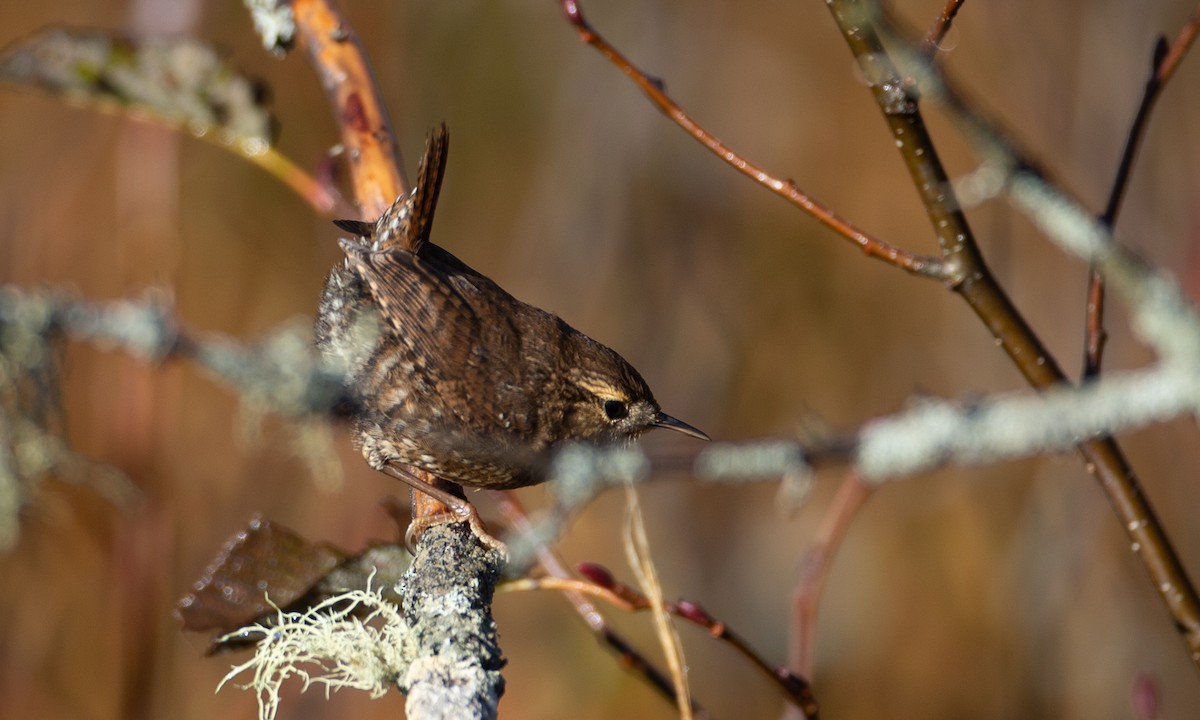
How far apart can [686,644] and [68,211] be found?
160 inches

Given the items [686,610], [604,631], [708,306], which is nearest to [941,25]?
[686,610]

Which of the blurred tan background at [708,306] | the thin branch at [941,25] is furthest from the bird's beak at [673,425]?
the blurred tan background at [708,306]

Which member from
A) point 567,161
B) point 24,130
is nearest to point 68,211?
point 24,130

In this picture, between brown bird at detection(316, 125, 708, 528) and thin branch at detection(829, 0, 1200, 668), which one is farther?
Answer: brown bird at detection(316, 125, 708, 528)

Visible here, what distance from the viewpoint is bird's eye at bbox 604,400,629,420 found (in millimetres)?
2666

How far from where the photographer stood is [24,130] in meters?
5.39

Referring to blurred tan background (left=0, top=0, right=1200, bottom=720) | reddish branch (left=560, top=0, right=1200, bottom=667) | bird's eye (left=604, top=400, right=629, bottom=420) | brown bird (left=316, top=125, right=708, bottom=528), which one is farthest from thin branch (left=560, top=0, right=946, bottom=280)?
blurred tan background (left=0, top=0, right=1200, bottom=720)

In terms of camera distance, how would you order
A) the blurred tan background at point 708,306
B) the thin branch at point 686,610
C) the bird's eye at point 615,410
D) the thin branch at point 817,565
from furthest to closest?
1. the blurred tan background at point 708,306
2. the bird's eye at point 615,410
3. the thin branch at point 817,565
4. the thin branch at point 686,610

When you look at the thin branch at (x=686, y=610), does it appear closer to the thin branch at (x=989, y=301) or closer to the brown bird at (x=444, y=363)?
the brown bird at (x=444, y=363)

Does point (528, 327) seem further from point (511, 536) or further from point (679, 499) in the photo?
point (679, 499)

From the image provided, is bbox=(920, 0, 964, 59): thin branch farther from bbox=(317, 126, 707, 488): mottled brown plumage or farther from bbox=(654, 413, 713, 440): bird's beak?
bbox=(654, 413, 713, 440): bird's beak

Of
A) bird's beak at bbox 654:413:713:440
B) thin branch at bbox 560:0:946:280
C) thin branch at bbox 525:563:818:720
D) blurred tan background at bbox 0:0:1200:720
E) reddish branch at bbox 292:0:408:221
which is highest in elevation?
blurred tan background at bbox 0:0:1200:720

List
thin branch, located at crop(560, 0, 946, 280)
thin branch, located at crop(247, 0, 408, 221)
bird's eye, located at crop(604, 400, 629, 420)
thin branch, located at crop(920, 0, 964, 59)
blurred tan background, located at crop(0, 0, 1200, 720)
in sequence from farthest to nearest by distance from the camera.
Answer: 1. blurred tan background, located at crop(0, 0, 1200, 720)
2. bird's eye, located at crop(604, 400, 629, 420)
3. thin branch, located at crop(247, 0, 408, 221)
4. thin branch, located at crop(560, 0, 946, 280)
5. thin branch, located at crop(920, 0, 964, 59)

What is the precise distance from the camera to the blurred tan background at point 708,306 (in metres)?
4.86
